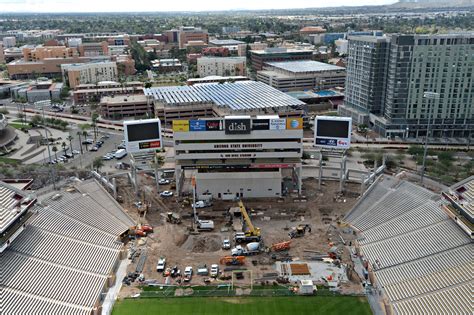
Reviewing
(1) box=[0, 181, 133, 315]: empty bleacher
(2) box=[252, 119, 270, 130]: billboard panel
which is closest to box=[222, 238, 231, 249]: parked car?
(1) box=[0, 181, 133, 315]: empty bleacher

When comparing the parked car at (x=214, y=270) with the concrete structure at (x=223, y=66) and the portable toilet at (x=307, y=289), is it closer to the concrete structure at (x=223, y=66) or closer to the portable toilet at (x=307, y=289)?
the portable toilet at (x=307, y=289)

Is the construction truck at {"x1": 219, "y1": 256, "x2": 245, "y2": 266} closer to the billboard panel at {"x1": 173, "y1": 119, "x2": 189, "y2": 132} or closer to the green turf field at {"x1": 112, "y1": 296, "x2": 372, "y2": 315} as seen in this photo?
the green turf field at {"x1": 112, "y1": 296, "x2": 372, "y2": 315}

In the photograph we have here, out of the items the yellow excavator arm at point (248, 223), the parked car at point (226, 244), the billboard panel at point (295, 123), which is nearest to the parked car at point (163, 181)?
the yellow excavator arm at point (248, 223)

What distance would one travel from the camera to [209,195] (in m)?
69.9

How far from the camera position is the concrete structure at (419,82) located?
98625mm

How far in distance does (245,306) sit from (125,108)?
9620 cm

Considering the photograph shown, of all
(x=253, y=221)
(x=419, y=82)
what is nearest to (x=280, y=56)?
(x=419, y=82)

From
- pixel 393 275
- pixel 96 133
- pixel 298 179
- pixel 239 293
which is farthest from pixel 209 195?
pixel 96 133

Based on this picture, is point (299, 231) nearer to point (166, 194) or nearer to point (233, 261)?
point (233, 261)

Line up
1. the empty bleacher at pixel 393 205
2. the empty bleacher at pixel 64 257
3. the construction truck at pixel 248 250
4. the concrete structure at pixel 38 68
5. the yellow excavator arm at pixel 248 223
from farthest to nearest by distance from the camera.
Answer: the concrete structure at pixel 38 68, the yellow excavator arm at pixel 248 223, the empty bleacher at pixel 393 205, the construction truck at pixel 248 250, the empty bleacher at pixel 64 257

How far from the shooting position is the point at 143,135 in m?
70.1

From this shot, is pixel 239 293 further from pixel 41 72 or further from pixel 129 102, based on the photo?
pixel 41 72

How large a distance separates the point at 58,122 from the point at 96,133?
14683mm

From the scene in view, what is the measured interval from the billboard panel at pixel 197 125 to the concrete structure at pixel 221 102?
120 feet
